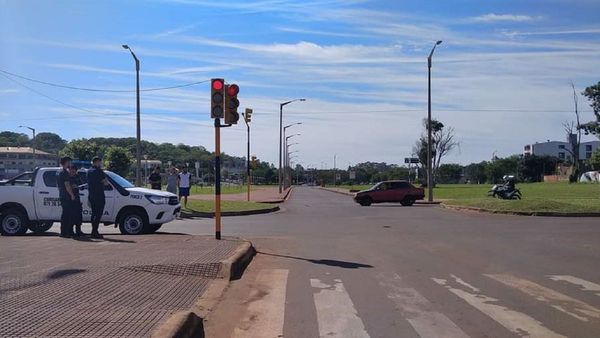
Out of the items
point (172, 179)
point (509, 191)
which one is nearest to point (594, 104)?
point (509, 191)

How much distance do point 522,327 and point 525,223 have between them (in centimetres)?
1572

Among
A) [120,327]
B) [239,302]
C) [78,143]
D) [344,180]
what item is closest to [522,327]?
[239,302]

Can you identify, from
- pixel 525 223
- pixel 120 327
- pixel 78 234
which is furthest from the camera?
pixel 525 223

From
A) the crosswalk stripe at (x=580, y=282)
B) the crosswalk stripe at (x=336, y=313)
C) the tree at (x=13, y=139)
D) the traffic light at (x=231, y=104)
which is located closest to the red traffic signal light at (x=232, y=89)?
the traffic light at (x=231, y=104)

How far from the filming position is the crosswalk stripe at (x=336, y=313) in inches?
270

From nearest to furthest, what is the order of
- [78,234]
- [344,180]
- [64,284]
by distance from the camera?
[64,284] < [78,234] < [344,180]

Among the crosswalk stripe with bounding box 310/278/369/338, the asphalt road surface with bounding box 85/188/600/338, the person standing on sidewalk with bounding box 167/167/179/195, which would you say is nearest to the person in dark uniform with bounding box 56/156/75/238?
the asphalt road surface with bounding box 85/188/600/338

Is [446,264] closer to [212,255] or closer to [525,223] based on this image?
[212,255]

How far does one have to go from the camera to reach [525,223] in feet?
71.9

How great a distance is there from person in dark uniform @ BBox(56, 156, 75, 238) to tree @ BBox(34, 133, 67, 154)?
85632 mm

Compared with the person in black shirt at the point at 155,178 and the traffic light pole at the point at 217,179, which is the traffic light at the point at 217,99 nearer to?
the traffic light pole at the point at 217,179

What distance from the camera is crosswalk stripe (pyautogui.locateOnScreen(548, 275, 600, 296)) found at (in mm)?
9564

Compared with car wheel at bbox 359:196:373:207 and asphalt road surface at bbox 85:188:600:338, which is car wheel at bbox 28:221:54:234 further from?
car wheel at bbox 359:196:373:207

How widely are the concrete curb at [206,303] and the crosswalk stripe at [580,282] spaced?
5.28 meters
